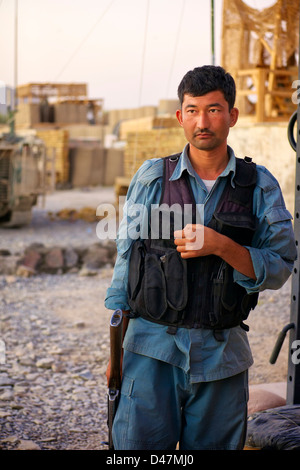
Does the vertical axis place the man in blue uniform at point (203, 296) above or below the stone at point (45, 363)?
above

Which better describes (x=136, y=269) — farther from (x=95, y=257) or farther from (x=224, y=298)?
(x=95, y=257)

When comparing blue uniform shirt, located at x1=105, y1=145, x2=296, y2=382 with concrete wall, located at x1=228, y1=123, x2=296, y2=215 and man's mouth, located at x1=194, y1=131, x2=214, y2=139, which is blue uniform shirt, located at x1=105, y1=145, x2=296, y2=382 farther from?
concrete wall, located at x1=228, y1=123, x2=296, y2=215

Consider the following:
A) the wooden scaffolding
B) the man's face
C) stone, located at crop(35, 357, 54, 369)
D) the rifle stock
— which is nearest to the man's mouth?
the man's face

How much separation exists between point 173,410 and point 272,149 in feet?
18.8

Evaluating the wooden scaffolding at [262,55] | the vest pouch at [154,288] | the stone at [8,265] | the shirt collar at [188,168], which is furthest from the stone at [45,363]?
the wooden scaffolding at [262,55]

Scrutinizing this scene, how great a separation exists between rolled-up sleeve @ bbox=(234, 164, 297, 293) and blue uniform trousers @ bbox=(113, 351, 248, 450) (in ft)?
1.08

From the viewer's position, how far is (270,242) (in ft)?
5.95

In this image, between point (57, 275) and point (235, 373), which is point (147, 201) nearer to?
point (235, 373)

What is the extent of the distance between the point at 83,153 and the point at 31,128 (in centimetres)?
313

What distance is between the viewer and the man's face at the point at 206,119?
5.88 ft

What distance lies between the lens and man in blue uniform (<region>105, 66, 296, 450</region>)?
1798 mm

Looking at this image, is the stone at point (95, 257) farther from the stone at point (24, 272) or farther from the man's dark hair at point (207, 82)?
the man's dark hair at point (207, 82)
